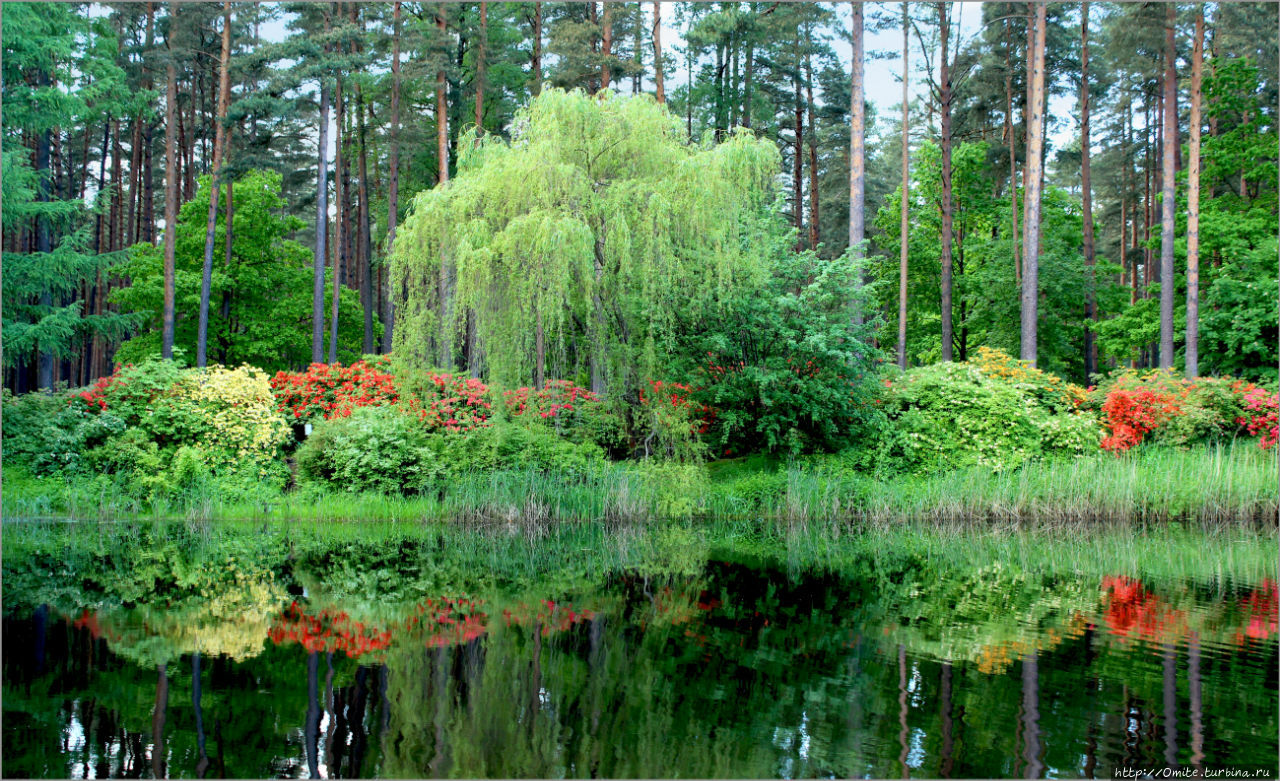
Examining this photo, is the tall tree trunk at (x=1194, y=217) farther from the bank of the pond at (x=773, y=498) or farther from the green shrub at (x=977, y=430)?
the green shrub at (x=977, y=430)

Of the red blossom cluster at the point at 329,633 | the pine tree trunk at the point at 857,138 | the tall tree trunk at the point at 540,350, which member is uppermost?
the pine tree trunk at the point at 857,138

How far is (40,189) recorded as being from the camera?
59.5 ft

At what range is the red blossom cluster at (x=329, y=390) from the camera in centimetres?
1677

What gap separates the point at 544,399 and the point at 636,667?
9315 mm

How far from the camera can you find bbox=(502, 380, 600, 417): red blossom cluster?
14797 mm

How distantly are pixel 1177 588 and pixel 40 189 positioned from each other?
68.6 ft

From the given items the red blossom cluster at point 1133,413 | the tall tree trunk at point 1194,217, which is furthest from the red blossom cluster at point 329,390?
the tall tree trunk at point 1194,217

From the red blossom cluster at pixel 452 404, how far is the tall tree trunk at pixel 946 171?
41.7ft

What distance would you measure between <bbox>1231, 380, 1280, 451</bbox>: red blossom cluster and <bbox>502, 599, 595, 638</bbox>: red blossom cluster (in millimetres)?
14439

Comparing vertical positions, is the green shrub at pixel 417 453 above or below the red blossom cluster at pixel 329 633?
above

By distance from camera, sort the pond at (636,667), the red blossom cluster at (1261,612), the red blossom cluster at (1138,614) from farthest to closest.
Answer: the red blossom cluster at (1138,614) < the red blossom cluster at (1261,612) < the pond at (636,667)

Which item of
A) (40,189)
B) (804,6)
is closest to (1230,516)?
(804,6)

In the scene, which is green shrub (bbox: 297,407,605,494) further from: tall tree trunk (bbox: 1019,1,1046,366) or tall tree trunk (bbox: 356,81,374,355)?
tall tree trunk (bbox: 356,81,374,355)

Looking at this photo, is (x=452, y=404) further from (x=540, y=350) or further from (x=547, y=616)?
(x=547, y=616)
